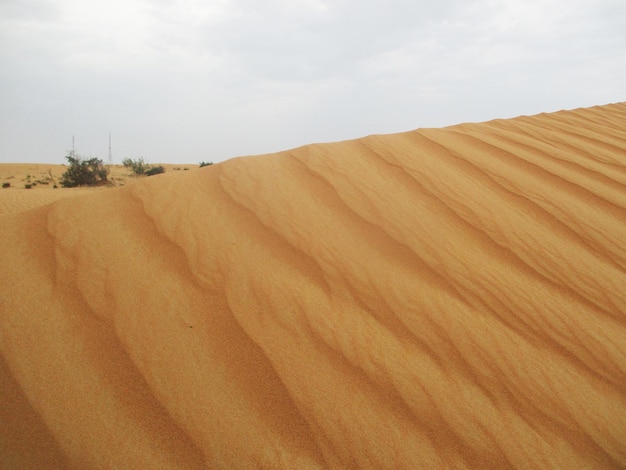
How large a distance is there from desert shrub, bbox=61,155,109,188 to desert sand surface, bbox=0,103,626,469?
25.7ft

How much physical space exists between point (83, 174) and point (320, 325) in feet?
31.1

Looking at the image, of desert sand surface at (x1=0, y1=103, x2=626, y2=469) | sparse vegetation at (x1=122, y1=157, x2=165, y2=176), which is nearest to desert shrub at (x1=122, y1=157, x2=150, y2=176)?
sparse vegetation at (x1=122, y1=157, x2=165, y2=176)

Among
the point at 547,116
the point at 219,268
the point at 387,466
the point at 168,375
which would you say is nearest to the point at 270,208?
the point at 219,268

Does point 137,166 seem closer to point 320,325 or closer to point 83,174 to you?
point 83,174

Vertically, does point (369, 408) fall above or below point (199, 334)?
below

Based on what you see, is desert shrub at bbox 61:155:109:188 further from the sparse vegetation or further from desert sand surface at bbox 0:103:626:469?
desert sand surface at bbox 0:103:626:469

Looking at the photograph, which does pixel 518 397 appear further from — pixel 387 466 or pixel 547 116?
pixel 547 116

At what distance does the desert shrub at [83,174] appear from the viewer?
8.96m

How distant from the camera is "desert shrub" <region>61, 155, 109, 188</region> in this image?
8.96 m

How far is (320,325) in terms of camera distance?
1.35 m

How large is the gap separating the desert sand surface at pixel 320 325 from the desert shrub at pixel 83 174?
7830 millimetres

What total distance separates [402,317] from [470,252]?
1.81 ft

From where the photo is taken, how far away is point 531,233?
6.06 feet

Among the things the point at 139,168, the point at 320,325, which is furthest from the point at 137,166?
the point at 320,325
